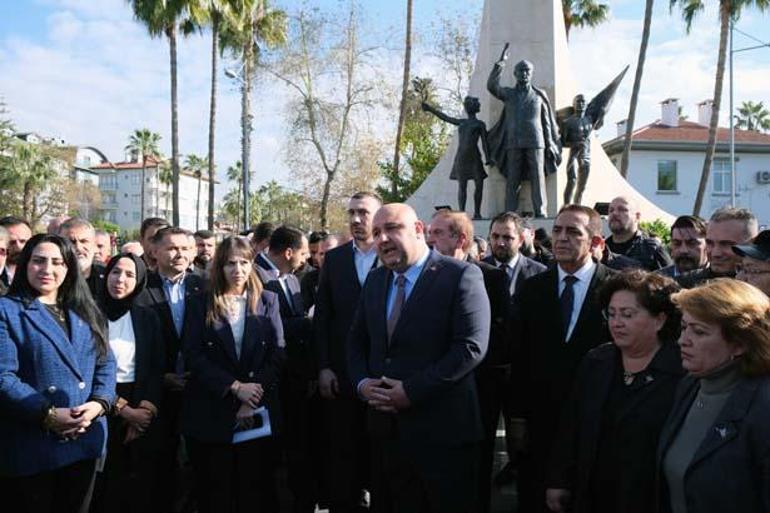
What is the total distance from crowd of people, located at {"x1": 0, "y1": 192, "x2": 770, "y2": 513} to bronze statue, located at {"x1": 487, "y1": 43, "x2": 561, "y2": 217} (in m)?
7.36

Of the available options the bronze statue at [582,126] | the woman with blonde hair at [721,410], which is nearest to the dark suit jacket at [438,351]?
the woman with blonde hair at [721,410]

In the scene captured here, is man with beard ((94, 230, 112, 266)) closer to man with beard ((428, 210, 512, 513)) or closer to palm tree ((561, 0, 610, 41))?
man with beard ((428, 210, 512, 513))

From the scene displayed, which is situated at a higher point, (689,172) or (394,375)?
(689,172)

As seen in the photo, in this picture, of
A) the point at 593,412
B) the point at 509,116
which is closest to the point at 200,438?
the point at 593,412

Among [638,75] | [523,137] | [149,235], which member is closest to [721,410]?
[149,235]

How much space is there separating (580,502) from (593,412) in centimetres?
40

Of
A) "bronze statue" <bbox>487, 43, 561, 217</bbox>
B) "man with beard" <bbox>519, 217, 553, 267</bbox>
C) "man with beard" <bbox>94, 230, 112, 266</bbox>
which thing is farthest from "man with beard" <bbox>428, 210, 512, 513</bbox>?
"bronze statue" <bbox>487, 43, 561, 217</bbox>

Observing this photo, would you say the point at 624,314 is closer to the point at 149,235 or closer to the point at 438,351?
the point at 438,351

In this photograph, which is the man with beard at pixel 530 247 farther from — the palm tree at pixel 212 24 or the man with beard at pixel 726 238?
the palm tree at pixel 212 24

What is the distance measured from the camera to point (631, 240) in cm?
687

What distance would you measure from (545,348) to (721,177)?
129 ft

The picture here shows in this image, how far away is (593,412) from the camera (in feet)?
10.4

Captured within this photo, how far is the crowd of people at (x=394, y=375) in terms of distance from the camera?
2750mm

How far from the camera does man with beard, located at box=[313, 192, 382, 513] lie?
4.70 metres
